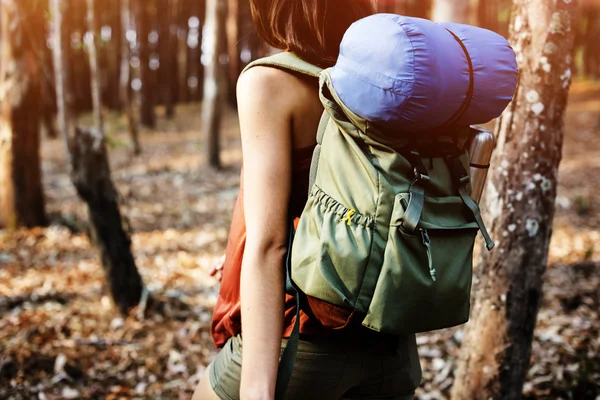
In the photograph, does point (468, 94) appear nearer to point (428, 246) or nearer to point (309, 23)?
point (428, 246)

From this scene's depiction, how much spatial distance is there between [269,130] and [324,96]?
17 cm

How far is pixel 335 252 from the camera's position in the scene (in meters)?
1.30

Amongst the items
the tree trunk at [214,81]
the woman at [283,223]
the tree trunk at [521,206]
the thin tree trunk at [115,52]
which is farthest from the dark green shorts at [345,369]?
the thin tree trunk at [115,52]

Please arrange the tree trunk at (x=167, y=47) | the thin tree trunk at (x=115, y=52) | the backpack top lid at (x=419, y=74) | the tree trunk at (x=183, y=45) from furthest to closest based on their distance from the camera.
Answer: the tree trunk at (x=183, y=45), the thin tree trunk at (x=115, y=52), the tree trunk at (x=167, y=47), the backpack top lid at (x=419, y=74)

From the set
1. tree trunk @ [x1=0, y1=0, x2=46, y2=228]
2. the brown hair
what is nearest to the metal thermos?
the brown hair

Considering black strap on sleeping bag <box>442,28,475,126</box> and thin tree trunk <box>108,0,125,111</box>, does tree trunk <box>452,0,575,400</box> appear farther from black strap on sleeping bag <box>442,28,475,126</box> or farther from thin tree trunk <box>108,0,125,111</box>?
thin tree trunk <box>108,0,125,111</box>

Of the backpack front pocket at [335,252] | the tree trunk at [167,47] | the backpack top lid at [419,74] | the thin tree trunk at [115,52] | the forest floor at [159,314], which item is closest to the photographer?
the backpack top lid at [419,74]

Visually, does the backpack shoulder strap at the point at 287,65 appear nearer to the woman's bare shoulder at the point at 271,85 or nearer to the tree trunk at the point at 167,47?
the woman's bare shoulder at the point at 271,85

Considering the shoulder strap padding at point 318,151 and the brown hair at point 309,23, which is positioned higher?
the brown hair at point 309,23

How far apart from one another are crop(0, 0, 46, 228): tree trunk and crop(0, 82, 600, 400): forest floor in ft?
1.34

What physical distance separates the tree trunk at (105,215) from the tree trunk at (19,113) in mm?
2877

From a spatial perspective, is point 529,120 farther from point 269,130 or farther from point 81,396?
point 81,396

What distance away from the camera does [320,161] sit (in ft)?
4.53

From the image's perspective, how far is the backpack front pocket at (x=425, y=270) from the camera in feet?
4.13
